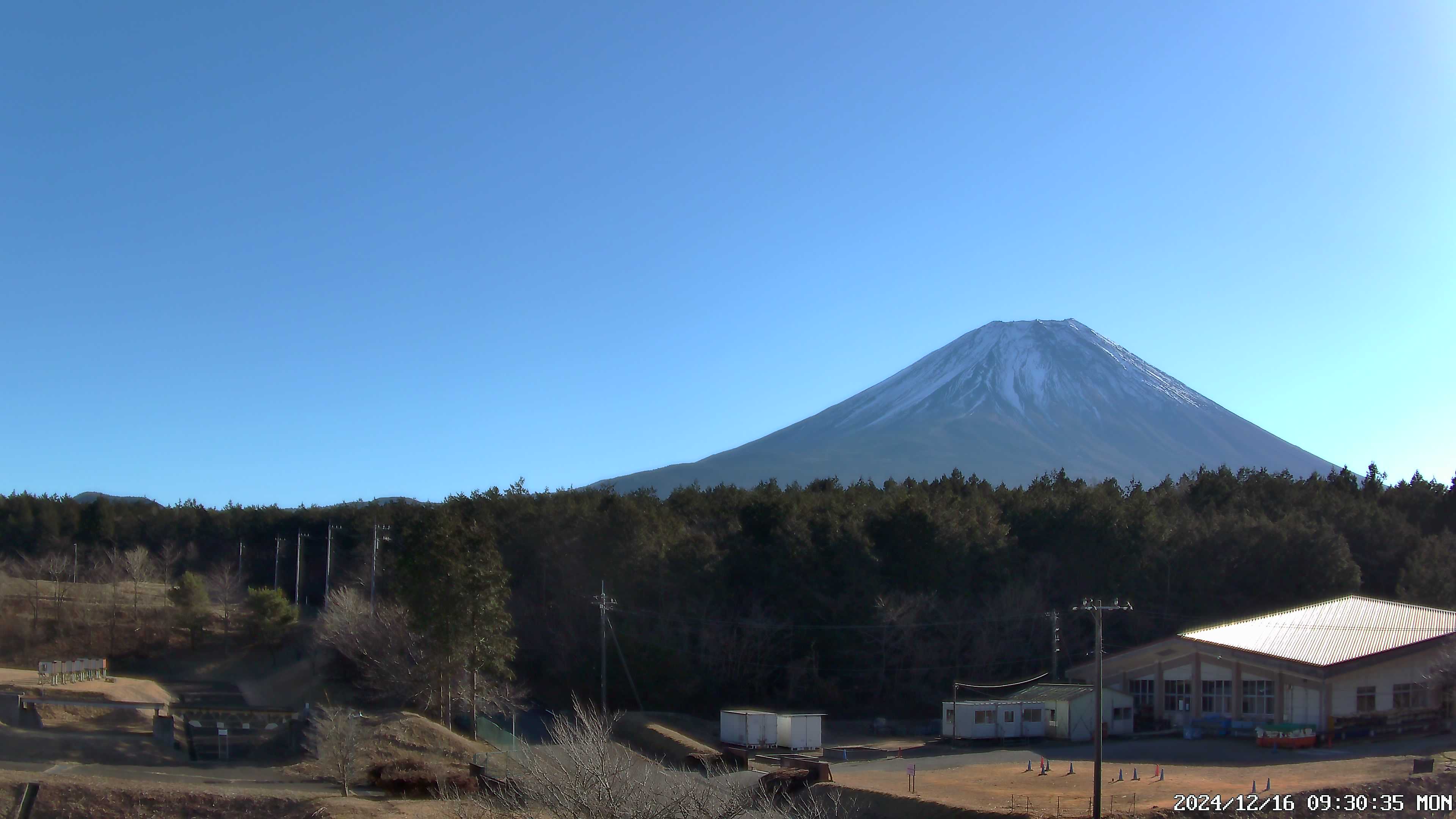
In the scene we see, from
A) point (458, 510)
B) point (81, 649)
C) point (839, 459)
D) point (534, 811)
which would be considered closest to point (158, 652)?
point (81, 649)

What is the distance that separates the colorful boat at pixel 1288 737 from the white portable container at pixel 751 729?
45.9 feet

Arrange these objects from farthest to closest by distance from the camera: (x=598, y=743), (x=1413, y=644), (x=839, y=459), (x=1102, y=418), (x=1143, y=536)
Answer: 1. (x=1102, y=418)
2. (x=839, y=459)
3. (x=1143, y=536)
4. (x=1413, y=644)
5. (x=598, y=743)

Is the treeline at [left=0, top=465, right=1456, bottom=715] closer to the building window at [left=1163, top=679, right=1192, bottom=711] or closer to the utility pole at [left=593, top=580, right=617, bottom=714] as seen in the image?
the utility pole at [left=593, top=580, right=617, bottom=714]

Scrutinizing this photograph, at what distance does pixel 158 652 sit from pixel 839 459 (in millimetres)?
90935

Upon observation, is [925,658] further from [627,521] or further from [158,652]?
[158,652]

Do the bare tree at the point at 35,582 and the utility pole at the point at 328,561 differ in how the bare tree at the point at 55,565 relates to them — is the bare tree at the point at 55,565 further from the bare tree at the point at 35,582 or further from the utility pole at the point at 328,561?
the utility pole at the point at 328,561

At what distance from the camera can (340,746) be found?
1099 inches

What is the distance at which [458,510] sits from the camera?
46.0m

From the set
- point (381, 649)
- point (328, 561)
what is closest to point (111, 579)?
point (328, 561)

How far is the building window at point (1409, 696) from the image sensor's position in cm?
3494

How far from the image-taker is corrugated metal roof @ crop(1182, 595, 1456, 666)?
3522 cm

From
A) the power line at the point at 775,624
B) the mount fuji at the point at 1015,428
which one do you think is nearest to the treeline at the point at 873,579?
the power line at the point at 775,624

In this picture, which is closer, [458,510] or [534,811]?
[534,811]

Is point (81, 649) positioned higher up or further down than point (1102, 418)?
further down
